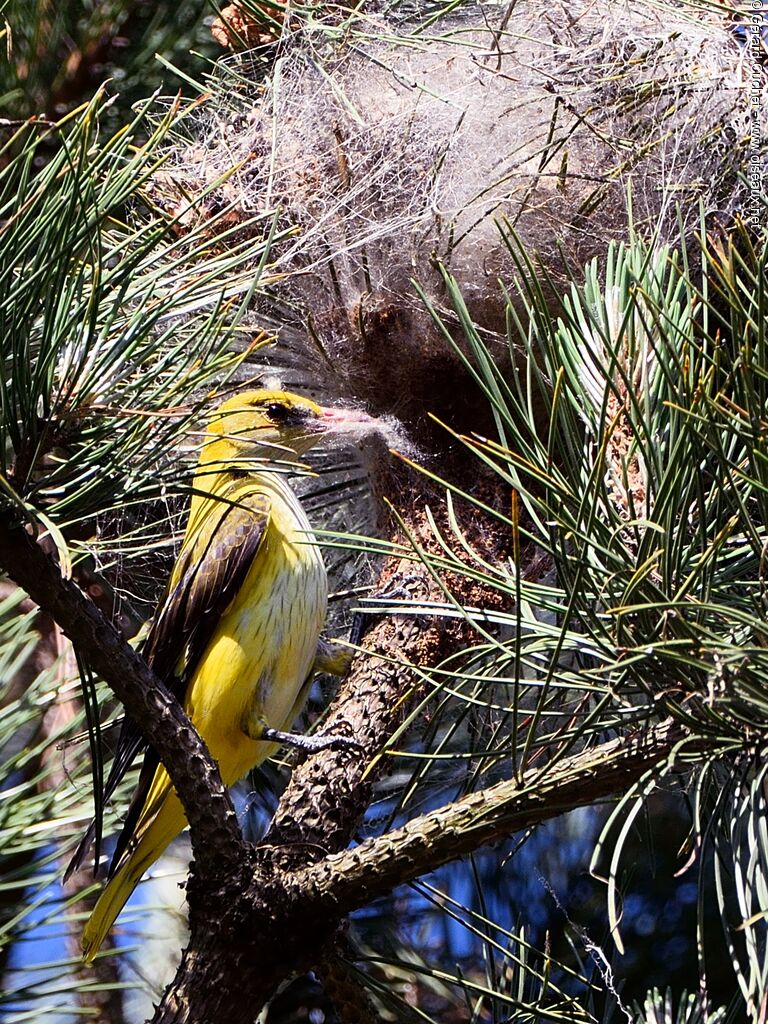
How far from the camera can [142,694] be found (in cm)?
147

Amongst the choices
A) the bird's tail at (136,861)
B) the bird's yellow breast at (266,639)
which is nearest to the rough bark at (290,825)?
the bird's yellow breast at (266,639)

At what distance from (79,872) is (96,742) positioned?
1.38 m

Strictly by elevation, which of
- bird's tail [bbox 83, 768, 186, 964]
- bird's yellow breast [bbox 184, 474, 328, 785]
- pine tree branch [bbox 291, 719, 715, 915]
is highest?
pine tree branch [bbox 291, 719, 715, 915]

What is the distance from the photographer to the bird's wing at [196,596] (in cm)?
247

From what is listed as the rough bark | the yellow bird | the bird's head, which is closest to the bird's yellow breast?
the yellow bird

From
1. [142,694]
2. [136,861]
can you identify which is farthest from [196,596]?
[142,694]

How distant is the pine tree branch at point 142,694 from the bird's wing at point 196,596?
2.73ft

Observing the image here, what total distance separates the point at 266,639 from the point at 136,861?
538 mm

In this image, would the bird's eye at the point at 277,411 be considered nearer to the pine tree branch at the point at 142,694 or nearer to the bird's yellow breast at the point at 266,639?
the bird's yellow breast at the point at 266,639

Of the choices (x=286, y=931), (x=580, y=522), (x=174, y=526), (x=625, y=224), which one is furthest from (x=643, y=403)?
(x=174, y=526)

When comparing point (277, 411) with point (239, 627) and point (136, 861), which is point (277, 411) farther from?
point (136, 861)

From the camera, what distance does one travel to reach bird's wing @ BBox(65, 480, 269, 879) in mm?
2471

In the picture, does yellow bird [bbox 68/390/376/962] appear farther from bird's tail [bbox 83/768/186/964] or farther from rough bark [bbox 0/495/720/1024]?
rough bark [bbox 0/495/720/1024]

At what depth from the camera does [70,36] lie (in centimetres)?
295
